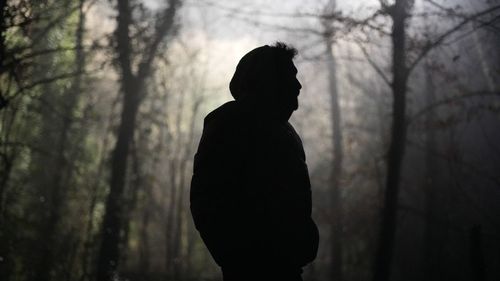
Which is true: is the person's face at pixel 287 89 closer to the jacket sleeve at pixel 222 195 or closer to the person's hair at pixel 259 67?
the person's hair at pixel 259 67

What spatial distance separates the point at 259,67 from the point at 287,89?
9.1 inches

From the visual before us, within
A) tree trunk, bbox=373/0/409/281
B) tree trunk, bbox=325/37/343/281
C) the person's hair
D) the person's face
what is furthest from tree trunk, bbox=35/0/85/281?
tree trunk, bbox=325/37/343/281

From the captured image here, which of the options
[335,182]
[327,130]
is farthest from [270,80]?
[327,130]

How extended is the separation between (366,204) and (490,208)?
7593 millimetres

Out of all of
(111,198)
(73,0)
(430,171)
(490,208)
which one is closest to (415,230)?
(430,171)

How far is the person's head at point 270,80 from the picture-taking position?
9.27 ft

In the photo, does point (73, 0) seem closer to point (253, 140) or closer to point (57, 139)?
point (253, 140)

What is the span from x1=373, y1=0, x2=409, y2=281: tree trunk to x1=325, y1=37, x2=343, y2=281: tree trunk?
7711 millimetres

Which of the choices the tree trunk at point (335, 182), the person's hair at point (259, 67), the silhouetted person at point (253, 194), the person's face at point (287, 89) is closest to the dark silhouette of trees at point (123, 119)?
the tree trunk at point (335, 182)

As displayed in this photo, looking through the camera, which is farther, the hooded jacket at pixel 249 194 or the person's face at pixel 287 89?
the person's face at pixel 287 89

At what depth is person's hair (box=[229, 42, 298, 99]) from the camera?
284 cm

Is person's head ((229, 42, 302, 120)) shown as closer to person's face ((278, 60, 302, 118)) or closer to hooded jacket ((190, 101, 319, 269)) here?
person's face ((278, 60, 302, 118))

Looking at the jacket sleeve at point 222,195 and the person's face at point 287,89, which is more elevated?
the person's face at point 287,89

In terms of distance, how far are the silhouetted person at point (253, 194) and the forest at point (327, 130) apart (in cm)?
407
